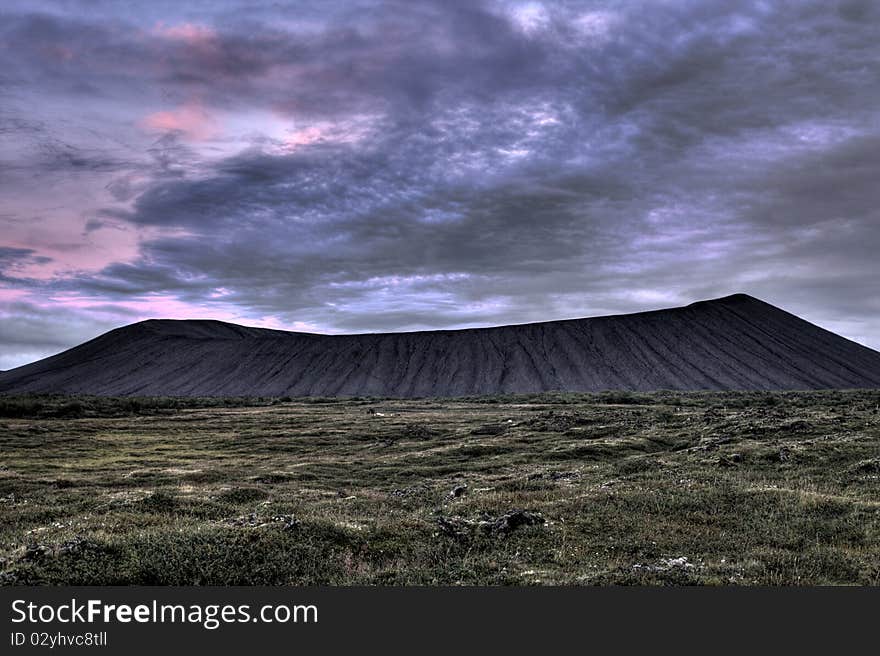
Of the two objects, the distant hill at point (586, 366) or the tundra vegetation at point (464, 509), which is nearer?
the tundra vegetation at point (464, 509)

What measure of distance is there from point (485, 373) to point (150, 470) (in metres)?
143

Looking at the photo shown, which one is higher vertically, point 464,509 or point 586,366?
point 586,366

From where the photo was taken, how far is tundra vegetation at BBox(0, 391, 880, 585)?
1464 cm

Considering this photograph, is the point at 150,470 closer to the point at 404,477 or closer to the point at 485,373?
the point at 404,477

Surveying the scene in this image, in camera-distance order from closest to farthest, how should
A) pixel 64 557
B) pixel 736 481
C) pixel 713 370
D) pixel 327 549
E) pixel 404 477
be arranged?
pixel 64 557 → pixel 327 549 → pixel 736 481 → pixel 404 477 → pixel 713 370

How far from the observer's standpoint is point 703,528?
62.6 feet

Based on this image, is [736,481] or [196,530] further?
[736,481]

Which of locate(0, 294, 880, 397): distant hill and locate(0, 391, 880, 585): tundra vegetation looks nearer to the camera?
locate(0, 391, 880, 585): tundra vegetation

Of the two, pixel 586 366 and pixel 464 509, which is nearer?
pixel 464 509

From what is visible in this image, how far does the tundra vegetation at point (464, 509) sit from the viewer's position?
14.6 metres

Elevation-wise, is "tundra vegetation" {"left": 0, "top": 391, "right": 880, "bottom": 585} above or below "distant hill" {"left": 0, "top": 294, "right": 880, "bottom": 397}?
below

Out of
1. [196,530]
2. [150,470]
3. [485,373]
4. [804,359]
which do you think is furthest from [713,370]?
[196,530]

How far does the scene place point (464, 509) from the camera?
22.0 m

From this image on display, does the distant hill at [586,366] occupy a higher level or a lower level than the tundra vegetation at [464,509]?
higher
